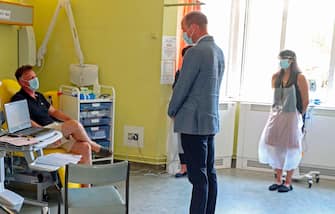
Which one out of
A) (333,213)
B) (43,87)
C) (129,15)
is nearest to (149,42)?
(129,15)

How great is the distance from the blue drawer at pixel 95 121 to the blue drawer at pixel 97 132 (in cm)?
4

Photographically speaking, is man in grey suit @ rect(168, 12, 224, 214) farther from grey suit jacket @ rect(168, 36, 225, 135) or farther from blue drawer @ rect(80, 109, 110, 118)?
blue drawer @ rect(80, 109, 110, 118)

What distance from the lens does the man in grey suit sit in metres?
2.62

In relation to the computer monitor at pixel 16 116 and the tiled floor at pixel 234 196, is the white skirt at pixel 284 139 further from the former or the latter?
the computer monitor at pixel 16 116

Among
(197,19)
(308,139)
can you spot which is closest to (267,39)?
(308,139)

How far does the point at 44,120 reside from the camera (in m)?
3.72

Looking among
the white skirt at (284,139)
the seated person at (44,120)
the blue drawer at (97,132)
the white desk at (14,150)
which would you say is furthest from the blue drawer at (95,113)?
the white skirt at (284,139)

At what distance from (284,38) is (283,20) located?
205 mm

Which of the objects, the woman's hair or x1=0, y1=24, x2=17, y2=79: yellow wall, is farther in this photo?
x1=0, y1=24, x2=17, y2=79: yellow wall

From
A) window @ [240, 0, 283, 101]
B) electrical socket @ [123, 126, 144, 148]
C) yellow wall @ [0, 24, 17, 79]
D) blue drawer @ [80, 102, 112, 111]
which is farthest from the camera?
window @ [240, 0, 283, 101]

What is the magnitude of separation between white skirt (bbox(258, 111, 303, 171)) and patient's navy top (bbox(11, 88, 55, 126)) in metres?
2.15

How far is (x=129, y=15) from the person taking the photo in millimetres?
4438

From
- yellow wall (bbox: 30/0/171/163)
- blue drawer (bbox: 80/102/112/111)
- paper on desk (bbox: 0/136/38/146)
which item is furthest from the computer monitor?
yellow wall (bbox: 30/0/171/163)

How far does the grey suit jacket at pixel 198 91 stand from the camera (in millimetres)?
2611
